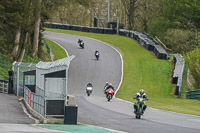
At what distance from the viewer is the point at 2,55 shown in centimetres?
4697

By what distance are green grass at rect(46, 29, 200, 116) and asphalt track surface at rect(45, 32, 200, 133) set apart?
1247mm

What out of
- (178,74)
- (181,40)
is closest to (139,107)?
(178,74)

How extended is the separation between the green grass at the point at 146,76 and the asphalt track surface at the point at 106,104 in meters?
1.25

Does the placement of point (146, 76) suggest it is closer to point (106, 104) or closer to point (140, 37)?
point (140, 37)

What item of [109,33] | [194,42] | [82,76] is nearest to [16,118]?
[82,76]

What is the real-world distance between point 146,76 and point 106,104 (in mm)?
18711

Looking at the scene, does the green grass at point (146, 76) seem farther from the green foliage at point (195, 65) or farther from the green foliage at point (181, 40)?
the green foliage at point (181, 40)

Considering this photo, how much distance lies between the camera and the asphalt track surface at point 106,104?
19.8 meters

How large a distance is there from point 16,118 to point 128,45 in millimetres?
43771

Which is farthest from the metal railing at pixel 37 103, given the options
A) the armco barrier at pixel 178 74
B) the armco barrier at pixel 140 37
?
the armco barrier at pixel 140 37

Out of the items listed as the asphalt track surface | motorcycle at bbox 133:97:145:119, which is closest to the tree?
the asphalt track surface

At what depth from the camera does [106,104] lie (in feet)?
99.5

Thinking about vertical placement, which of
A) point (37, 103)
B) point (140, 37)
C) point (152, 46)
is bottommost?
point (37, 103)

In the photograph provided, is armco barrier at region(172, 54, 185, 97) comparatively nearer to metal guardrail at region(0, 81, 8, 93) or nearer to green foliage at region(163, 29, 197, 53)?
metal guardrail at region(0, 81, 8, 93)
